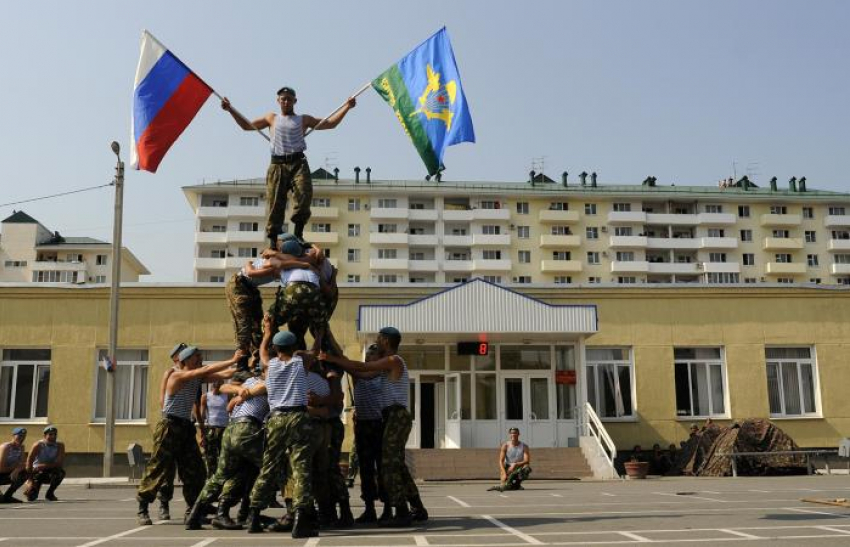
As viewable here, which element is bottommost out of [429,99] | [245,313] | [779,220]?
[245,313]

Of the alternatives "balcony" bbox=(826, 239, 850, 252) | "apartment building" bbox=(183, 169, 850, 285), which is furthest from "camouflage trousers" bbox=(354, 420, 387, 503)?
"balcony" bbox=(826, 239, 850, 252)

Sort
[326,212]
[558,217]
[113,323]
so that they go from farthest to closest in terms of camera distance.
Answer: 1. [558,217]
2. [326,212]
3. [113,323]

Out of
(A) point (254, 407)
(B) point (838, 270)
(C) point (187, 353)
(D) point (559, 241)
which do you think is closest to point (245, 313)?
(C) point (187, 353)

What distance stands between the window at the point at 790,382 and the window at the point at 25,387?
2234 cm

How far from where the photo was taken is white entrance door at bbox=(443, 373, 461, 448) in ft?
78.6

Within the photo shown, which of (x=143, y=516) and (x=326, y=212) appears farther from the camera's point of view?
(x=326, y=212)

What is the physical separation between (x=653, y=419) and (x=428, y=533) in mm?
18548

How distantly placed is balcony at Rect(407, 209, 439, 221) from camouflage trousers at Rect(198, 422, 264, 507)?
67.5m

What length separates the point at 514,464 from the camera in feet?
56.8

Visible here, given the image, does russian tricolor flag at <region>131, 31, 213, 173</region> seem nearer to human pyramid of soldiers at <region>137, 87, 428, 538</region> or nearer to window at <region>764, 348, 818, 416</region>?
human pyramid of soldiers at <region>137, 87, 428, 538</region>

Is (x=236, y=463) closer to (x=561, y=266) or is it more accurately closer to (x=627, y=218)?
(x=561, y=266)

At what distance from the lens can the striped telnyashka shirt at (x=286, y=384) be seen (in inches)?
333

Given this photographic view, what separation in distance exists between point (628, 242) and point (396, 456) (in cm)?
7136

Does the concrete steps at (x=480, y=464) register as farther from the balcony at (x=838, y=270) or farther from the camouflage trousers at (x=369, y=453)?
the balcony at (x=838, y=270)
